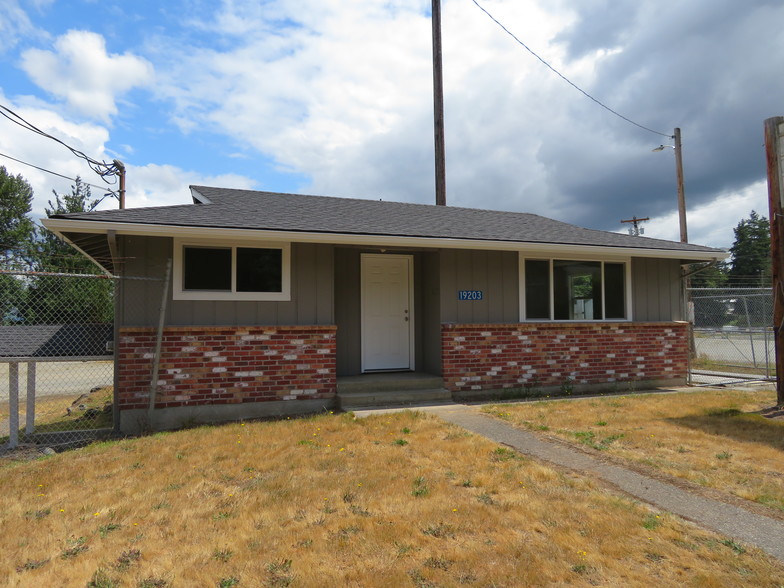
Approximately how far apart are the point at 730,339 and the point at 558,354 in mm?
9094

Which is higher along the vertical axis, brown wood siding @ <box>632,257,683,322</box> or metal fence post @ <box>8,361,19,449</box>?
brown wood siding @ <box>632,257,683,322</box>

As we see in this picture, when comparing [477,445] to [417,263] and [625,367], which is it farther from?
[625,367]

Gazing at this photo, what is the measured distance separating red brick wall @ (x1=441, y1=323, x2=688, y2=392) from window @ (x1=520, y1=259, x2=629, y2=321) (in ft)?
0.96

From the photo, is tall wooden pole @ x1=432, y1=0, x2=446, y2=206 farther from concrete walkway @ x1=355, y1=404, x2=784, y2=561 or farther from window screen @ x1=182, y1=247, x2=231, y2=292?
concrete walkway @ x1=355, y1=404, x2=784, y2=561

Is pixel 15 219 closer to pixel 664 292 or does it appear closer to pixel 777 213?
pixel 664 292

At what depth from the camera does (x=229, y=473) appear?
4477 mm

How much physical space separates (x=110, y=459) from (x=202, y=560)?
2.81m

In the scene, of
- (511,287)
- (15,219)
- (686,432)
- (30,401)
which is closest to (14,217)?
(15,219)

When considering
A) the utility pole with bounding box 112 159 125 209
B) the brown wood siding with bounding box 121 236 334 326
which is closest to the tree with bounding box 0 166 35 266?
the utility pole with bounding box 112 159 125 209

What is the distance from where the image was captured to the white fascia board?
6156 millimetres

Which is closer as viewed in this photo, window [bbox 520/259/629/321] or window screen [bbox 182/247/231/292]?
window screen [bbox 182/247/231/292]

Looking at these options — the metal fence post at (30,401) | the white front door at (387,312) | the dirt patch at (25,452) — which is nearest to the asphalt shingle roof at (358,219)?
the white front door at (387,312)

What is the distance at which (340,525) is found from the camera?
334 cm

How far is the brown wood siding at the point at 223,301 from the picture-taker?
672 centimetres
